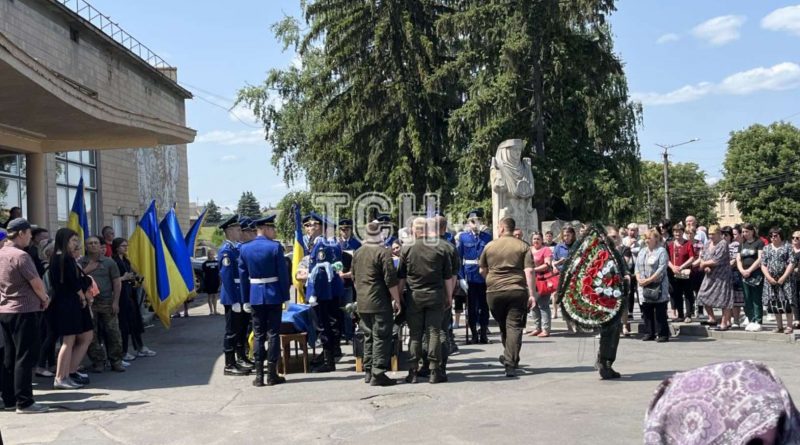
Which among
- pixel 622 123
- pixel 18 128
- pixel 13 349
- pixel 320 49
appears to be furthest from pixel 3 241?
pixel 320 49

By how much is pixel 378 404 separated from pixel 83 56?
64.1 feet

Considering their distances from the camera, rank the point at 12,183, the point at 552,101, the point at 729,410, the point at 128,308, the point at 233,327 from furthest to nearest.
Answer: the point at 552,101
the point at 12,183
the point at 128,308
the point at 233,327
the point at 729,410

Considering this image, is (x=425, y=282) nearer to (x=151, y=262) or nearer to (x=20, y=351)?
(x=20, y=351)

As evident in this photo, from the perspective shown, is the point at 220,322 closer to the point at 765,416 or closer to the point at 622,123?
the point at 765,416

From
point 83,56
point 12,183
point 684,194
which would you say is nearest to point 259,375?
point 12,183

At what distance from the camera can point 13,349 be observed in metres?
8.23

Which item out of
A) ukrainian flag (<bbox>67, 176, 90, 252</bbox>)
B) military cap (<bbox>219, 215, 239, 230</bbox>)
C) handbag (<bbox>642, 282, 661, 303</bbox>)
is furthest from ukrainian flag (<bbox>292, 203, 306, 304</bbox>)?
handbag (<bbox>642, 282, 661, 303</bbox>)

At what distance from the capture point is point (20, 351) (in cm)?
811

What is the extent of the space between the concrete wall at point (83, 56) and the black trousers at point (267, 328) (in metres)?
11.7

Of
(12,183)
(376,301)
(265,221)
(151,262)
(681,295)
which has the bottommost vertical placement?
(681,295)

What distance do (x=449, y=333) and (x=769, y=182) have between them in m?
54.7

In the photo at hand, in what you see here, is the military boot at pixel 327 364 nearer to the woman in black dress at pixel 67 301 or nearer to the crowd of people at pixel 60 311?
the crowd of people at pixel 60 311

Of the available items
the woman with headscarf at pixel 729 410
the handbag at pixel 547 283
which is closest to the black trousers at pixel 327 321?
the handbag at pixel 547 283

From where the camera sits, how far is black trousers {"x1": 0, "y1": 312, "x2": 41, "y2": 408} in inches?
319
